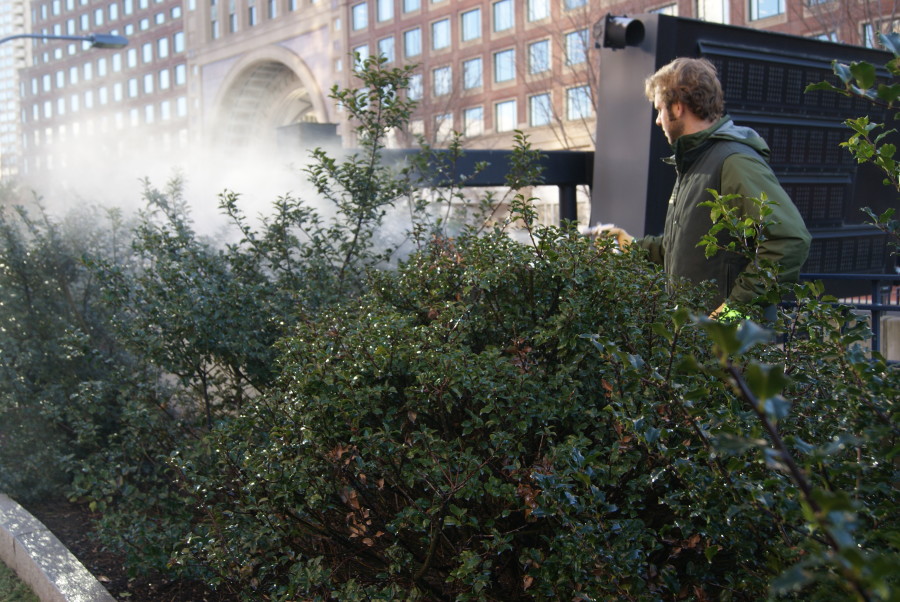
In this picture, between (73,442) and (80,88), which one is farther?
(80,88)

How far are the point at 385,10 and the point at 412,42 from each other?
255 centimetres

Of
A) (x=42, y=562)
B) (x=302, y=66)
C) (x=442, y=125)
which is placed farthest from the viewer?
(x=302, y=66)

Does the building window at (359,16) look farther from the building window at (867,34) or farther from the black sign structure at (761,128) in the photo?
the black sign structure at (761,128)

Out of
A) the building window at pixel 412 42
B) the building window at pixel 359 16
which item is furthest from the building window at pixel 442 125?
the building window at pixel 359 16

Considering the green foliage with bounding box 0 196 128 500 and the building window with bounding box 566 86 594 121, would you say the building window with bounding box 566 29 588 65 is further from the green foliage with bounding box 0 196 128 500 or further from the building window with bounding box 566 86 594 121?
the green foliage with bounding box 0 196 128 500

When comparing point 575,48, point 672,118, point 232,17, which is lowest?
point 672,118

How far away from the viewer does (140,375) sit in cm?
422

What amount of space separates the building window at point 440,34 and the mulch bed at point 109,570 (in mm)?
39473

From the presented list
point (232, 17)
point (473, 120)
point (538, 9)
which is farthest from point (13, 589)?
point (232, 17)

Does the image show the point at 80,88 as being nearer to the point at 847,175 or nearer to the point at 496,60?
the point at 496,60

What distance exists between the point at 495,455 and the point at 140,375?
8.48 ft

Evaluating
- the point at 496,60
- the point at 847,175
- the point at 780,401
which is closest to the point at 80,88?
the point at 496,60

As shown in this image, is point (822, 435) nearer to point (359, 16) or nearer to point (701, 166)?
point (701, 166)

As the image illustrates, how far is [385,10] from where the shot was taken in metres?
44.5
